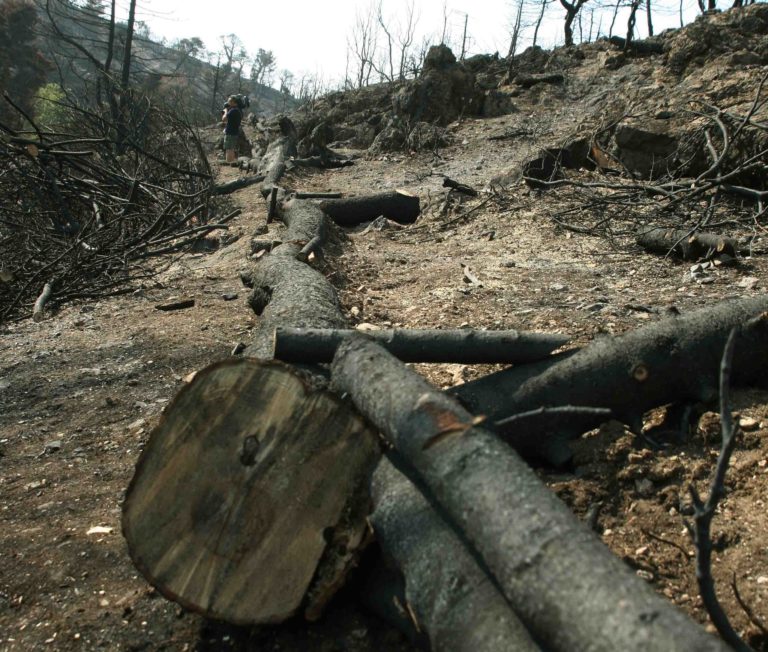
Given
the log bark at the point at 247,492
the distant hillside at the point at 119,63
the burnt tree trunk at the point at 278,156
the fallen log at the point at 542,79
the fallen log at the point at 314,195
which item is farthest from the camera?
the fallen log at the point at 542,79

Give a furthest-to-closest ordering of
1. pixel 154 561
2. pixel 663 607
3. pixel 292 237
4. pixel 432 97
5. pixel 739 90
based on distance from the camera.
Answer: pixel 432 97
pixel 739 90
pixel 292 237
pixel 154 561
pixel 663 607

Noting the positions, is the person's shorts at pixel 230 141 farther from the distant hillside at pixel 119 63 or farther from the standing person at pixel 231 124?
the distant hillside at pixel 119 63

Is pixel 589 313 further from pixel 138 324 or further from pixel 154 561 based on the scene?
pixel 138 324

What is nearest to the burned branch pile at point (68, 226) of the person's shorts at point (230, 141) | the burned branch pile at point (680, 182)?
the burned branch pile at point (680, 182)

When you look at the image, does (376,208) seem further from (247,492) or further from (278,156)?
(247,492)

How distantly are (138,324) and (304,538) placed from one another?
303 cm

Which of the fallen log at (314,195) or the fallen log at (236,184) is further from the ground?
the fallen log at (236,184)

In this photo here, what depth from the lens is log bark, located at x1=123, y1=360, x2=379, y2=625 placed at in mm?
1667

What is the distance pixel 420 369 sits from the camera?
312 centimetres

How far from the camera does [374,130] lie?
15.7 metres

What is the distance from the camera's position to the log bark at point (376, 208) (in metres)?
7.69

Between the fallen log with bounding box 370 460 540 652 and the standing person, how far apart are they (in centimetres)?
1212

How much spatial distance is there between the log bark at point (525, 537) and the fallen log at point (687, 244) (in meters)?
3.26

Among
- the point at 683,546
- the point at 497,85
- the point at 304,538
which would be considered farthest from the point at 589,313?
the point at 497,85
